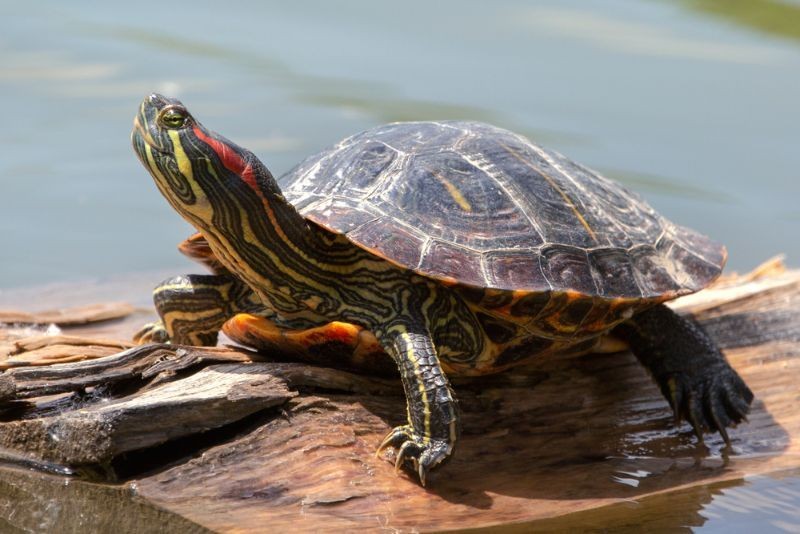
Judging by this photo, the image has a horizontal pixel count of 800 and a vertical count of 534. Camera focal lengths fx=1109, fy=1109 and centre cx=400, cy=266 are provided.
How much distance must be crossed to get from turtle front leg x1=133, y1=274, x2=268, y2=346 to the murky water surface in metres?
2.42

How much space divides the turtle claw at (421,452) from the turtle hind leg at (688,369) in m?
1.30

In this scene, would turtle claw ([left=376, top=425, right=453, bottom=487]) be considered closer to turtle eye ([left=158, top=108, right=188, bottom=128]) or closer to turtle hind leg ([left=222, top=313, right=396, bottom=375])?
Answer: turtle hind leg ([left=222, top=313, right=396, bottom=375])

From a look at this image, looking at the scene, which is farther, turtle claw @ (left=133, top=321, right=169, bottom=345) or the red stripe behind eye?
turtle claw @ (left=133, top=321, right=169, bottom=345)

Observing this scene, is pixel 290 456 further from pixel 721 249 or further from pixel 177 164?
pixel 721 249

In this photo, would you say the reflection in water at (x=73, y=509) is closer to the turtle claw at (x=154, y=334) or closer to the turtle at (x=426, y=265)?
the turtle at (x=426, y=265)

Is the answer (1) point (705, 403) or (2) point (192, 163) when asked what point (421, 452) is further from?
(1) point (705, 403)

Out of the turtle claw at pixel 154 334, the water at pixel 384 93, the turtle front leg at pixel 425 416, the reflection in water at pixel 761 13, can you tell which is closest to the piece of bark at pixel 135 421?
the turtle front leg at pixel 425 416

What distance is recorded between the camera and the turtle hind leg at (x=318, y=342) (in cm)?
405

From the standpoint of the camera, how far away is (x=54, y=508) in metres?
3.68

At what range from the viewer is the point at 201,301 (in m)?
4.47

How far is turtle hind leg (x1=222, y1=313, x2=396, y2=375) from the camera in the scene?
405 cm

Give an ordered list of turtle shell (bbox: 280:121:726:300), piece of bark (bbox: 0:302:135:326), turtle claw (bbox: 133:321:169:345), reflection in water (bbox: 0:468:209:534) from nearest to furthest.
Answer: reflection in water (bbox: 0:468:209:534), turtle shell (bbox: 280:121:726:300), turtle claw (bbox: 133:321:169:345), piece of bark (bbox: 0:302:135:326)

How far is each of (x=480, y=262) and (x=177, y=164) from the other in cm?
116

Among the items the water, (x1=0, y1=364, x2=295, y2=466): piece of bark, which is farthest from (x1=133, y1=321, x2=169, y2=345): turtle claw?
the water
